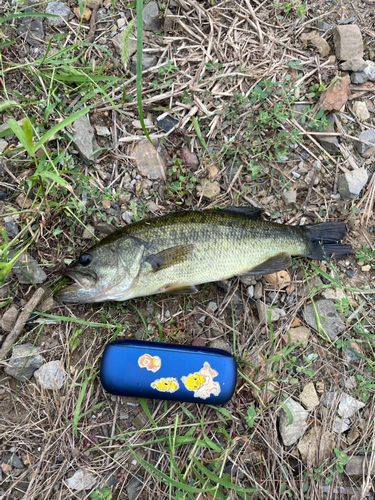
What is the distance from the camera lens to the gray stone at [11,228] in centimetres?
346

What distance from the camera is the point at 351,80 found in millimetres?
4035

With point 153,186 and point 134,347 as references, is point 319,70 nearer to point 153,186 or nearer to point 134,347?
point 153,186

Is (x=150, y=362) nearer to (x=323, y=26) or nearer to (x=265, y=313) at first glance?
(x=265, y=313)

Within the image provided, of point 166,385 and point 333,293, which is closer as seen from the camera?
point 166,385

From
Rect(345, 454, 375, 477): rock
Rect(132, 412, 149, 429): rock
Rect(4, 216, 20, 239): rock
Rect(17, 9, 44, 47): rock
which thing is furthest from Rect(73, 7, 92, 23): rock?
Rect(345, 454, 375, 477): rock

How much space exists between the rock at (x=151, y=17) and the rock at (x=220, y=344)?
370cm

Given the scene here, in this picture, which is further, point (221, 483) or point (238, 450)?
point (238, 450)

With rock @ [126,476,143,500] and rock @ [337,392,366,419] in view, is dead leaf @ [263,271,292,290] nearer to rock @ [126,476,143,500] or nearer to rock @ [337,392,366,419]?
rock @ [337,392,366,419]

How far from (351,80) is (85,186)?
3.47m

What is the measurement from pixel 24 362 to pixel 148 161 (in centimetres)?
253

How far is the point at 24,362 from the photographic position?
10.9 ft

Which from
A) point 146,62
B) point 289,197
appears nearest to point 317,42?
point 289,197

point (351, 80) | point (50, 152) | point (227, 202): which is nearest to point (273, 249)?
point (227, 202)

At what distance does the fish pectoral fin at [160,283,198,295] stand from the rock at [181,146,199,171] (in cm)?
136
